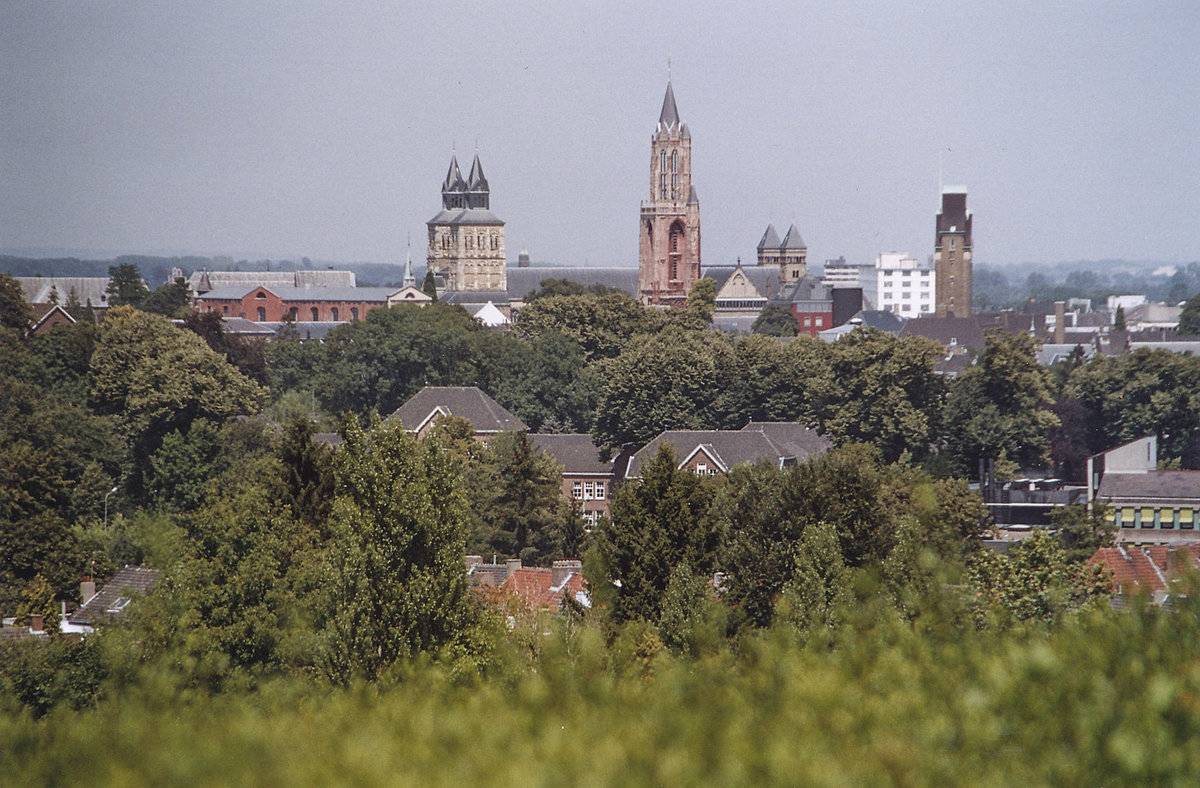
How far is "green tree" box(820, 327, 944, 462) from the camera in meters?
47.1

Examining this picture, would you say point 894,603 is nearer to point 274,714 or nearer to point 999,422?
point 274,714

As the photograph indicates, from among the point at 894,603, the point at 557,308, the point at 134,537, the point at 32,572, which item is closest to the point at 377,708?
the point at 894,603

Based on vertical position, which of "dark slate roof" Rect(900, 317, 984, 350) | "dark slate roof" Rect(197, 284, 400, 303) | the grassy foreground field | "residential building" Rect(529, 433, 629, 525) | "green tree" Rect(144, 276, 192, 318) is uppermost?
the grassy foreground field

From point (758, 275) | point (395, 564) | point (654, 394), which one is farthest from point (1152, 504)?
point (758, 275)

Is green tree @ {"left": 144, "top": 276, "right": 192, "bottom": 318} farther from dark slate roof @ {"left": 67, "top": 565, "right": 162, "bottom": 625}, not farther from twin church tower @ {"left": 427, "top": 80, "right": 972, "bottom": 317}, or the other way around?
dark slate roof @ {"left": 67, "top": 565, "right": 162, "bottom": 625}

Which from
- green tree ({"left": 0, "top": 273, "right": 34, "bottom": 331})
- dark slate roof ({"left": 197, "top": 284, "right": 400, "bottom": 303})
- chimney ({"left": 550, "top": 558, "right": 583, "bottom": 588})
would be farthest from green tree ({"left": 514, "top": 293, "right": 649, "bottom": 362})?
dark slate roof ({"left": 197, "top": 284, "right": 400, "bottom": 303})

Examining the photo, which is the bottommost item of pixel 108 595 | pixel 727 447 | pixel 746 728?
pixel 727 447

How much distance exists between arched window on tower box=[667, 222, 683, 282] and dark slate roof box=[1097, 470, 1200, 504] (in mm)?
78256

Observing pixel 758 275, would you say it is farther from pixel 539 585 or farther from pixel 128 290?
pixel 539 585

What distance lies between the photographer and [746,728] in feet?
21.2

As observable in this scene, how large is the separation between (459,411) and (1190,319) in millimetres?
66381

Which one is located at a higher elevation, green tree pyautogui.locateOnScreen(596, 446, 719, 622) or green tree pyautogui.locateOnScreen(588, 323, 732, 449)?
green tree pyautogui.locateOnScreen(596, 446, 719, 622)

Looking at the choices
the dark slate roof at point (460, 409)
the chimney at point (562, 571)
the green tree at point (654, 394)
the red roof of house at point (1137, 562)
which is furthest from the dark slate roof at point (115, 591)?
the green tree at point (654, 394)

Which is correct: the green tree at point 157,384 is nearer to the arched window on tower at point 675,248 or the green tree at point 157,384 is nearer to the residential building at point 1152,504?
the residential building at point 1152,504
